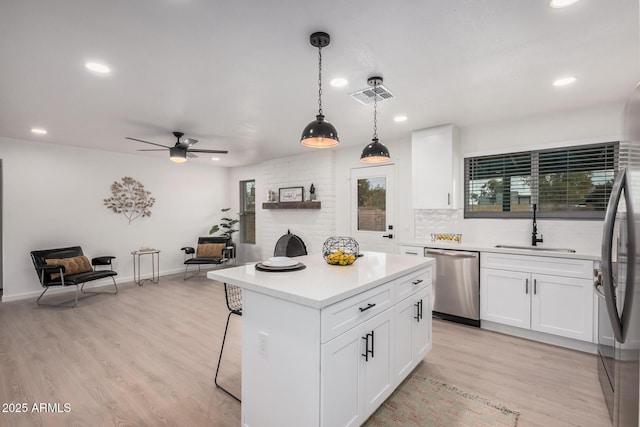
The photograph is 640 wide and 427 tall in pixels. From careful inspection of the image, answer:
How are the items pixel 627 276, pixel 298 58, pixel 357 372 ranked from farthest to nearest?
pixel 298 58 < pixel 357 372 < pixel 627 276

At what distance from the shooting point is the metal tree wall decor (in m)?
5.69

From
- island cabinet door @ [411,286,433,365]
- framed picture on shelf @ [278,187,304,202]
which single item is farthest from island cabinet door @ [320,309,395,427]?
framed picture on shelf @ [278,187,304,202]

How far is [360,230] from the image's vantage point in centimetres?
525

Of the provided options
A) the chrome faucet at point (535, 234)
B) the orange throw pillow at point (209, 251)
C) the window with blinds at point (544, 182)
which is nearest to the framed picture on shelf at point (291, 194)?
the orange throw pillow at point (209, 251)

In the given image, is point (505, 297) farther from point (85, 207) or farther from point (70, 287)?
point (70, 287)

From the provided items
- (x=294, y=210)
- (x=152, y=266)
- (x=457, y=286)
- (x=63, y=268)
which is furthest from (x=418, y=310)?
(x=152, y=266)

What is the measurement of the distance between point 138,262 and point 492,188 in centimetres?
638

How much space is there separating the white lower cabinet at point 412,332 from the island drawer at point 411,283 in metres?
0.05

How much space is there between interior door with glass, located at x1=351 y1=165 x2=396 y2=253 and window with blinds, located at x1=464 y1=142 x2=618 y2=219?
1.15 metres

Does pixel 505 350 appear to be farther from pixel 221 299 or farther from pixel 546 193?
pixel 221 299

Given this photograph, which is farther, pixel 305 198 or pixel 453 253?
pixel 305 198

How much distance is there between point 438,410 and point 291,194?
4.60 metres

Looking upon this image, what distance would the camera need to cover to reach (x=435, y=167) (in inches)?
162

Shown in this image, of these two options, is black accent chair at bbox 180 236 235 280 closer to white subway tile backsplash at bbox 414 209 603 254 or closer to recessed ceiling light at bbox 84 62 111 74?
white subway tile backsplash at bbox 414 209 603 254
